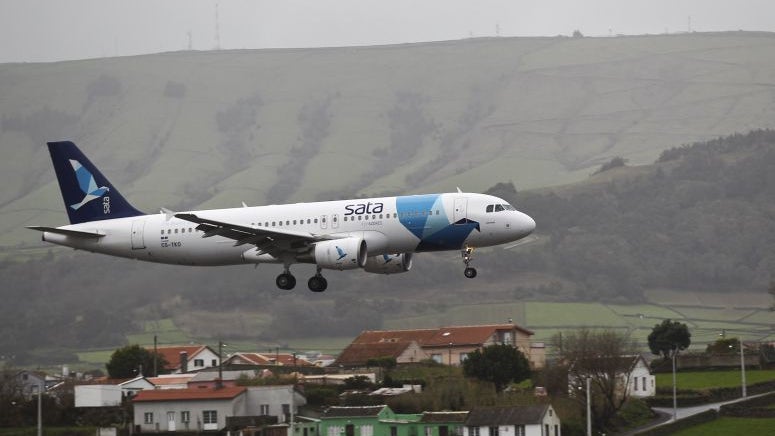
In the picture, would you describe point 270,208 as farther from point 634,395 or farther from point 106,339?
point 106,339

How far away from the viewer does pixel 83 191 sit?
7612cm

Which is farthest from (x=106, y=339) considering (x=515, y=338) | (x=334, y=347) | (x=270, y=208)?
(x=270, y=208)

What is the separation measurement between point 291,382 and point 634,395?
78.0ft

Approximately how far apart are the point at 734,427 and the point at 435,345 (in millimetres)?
44177

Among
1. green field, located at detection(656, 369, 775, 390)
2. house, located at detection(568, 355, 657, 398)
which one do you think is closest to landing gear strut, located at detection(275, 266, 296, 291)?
house, located at detection(568, 355, 657, 398)

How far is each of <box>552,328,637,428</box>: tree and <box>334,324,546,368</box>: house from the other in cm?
1314

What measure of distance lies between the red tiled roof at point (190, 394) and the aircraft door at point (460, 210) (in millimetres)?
27759

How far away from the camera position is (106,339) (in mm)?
163875

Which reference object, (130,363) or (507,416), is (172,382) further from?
(507,416)

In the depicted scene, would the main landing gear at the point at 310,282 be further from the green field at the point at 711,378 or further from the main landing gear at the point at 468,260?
the green field at the point at 711,378

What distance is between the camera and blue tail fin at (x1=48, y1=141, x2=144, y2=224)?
75.9 m

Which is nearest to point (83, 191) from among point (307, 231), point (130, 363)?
point (307, 231)

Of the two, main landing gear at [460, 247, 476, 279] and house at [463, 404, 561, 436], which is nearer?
main landing gear at [460, 247, 476, 279]

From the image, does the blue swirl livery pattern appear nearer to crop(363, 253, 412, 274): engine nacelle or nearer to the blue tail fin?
crop(363, 253, 412, 274): engine nacelle
